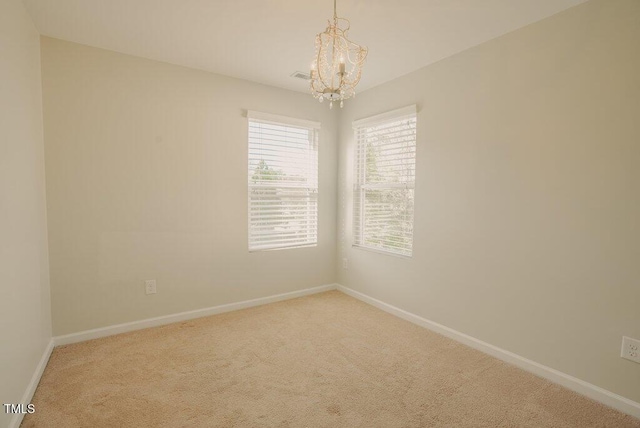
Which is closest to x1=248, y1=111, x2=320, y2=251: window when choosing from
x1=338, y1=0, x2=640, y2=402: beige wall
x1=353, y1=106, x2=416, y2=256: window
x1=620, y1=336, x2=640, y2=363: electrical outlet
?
x1=353, y1=106, x2=416, y2=256: window

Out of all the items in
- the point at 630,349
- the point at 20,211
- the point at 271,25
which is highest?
the point at 271,25

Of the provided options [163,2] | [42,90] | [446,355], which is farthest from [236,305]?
[163,2]

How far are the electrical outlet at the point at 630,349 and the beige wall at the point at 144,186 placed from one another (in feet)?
9.50

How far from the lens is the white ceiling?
6.70 ft

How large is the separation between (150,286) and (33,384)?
3.47 ft

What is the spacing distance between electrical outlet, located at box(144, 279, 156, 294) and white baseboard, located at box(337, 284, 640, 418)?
2343mm

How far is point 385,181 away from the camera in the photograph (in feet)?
11.2

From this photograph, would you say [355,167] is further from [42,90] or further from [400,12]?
[42,90]

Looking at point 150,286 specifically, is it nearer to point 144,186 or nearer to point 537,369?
point 144,186

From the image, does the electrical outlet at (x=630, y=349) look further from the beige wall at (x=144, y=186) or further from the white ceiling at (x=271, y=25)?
the beige wall at (x=144, y=186)

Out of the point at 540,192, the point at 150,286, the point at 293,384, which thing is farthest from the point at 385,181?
the point at 150,286

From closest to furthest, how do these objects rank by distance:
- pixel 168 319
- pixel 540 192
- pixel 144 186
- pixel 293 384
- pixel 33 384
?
pixel 33 384, pixel 293 384, pixel 540 192, pixel 144 186, pixel 168 319

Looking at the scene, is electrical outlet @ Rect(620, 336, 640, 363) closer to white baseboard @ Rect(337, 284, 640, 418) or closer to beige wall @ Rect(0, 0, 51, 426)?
white baseboard @ Rect(337, 284, 640, 418)

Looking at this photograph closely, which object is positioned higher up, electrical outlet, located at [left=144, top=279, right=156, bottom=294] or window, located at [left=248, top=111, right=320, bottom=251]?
window, located at [left=248, top=111, right=320, bottom=251]
